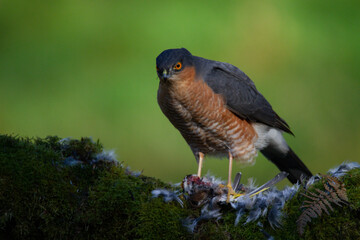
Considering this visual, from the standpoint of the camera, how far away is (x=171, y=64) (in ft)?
11.9

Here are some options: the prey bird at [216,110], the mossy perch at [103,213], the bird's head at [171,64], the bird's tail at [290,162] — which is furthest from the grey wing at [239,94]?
the mossy perch at [103,213]

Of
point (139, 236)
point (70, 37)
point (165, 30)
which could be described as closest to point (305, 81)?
point (165, 30)

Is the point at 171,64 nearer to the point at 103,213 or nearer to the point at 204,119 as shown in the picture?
the point at 204,119

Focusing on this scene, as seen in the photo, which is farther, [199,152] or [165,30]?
[165,30]

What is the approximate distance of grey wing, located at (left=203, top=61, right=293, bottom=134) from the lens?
4117 millimetres

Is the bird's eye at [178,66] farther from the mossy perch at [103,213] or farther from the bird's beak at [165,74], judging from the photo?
the mossy perch at [103,213]

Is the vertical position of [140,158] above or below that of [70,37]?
below

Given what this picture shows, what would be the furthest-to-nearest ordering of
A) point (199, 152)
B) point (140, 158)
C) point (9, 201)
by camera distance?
1. point (140, 158)
2. point (199, 152)
3. point (9, 201)

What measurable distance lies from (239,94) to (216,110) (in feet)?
1.18

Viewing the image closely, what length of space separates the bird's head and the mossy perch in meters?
1.32

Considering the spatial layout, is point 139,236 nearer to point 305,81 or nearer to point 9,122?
point 9,122

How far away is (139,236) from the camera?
7.64 ft

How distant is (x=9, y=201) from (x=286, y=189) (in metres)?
1.39

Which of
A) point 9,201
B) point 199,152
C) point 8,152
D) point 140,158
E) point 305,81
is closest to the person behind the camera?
point 9,201
